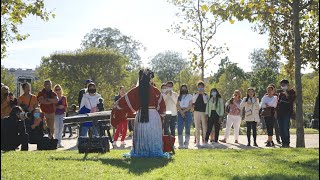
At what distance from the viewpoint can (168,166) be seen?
8945mm

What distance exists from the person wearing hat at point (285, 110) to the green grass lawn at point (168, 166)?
11.9 feet

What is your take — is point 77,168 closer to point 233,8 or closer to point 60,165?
point 60,165

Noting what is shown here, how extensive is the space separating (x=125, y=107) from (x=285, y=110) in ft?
20.8

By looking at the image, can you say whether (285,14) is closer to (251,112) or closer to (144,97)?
(251,112)

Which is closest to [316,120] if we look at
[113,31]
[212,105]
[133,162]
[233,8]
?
[133,162]

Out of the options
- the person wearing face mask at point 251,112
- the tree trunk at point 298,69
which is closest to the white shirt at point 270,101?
the person wearing face mask at point 251,112

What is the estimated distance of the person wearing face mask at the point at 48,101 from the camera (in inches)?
601

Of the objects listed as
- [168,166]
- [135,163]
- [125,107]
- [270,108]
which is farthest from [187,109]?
[168,166]

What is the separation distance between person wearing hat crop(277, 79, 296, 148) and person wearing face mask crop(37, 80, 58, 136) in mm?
7312

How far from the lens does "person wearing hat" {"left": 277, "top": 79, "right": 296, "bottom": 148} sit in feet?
49.9

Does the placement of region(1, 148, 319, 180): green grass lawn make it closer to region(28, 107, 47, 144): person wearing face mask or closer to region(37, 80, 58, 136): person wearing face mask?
region(28, 107, 47, 144): person wearing face mask

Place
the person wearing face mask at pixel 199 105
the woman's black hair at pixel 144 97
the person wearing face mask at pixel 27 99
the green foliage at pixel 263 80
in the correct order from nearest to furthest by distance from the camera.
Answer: the woman's black hair at pixel 144 97 → the person wearing face mask at pixel 27 99 → the person wearing face mask at pixel 199 105 → the green foliage at pixel 263 80

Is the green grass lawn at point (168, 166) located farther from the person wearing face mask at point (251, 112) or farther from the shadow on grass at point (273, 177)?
the person wearing face mask at point (251, 112)

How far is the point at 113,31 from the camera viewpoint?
85.8 m
